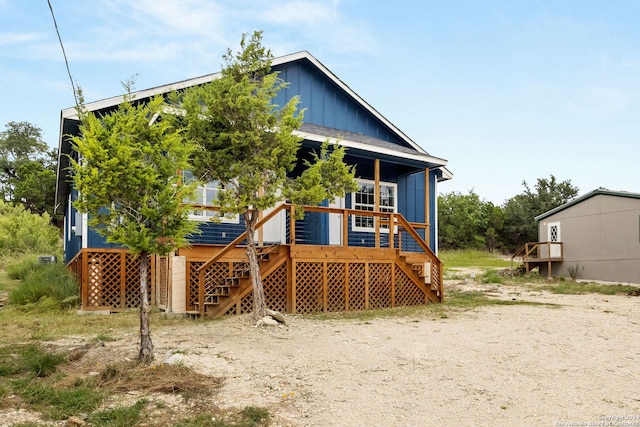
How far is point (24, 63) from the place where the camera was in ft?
51.8

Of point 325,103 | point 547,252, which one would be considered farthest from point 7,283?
point 547,252

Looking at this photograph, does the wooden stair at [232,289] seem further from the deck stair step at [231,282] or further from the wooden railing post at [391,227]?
the wooden railing post at [391,227]

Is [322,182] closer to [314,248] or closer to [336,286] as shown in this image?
[314,248]

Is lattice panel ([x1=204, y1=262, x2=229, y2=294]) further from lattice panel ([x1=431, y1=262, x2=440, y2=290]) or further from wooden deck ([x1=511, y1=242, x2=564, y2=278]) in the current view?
wooden deck ([x1=511, y1=242, x2=564, y2=278])

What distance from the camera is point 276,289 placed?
10641 mm

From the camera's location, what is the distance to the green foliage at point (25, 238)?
2738cm

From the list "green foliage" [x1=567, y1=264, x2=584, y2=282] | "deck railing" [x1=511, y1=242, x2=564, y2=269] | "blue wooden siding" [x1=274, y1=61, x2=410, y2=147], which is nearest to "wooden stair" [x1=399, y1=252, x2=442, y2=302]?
"blue wooden siding" [x1=274, y1=61, x2=410, y2=147]

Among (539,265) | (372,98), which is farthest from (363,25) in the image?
(539,265)

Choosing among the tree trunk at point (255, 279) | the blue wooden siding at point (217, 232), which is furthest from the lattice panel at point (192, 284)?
the tree trunk at point (255, 279)

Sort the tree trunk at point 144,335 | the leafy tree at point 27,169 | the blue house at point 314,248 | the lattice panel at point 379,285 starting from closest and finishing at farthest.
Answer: the tree trunk at point 144,335, the blue house at point 314,248, the lattice panel at point 379,285, the leafy tree at point 27,169

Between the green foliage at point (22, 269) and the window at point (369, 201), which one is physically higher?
the window at point (369, 201)

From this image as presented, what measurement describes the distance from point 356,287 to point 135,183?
6.58 metres

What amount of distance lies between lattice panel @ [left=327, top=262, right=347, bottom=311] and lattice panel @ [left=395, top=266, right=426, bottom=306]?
4.94 ft

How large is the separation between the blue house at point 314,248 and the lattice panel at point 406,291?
2cm
